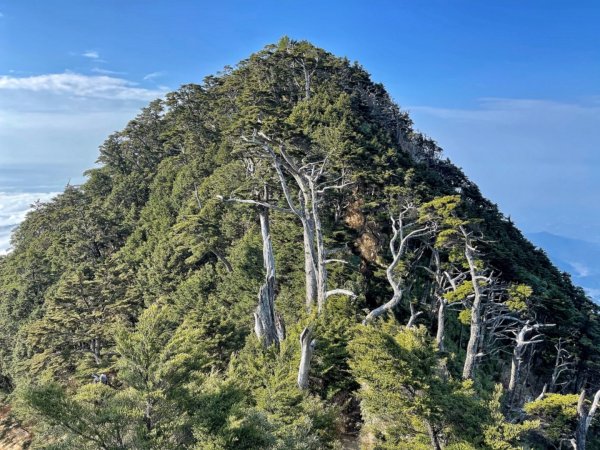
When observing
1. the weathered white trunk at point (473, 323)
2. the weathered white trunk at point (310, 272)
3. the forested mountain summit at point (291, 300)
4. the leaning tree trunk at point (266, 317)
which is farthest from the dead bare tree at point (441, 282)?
the leaning tree trunk at point (266, 317)

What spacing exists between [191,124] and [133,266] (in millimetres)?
18603

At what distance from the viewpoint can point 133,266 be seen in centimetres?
3741

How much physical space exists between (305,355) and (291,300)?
328 inches

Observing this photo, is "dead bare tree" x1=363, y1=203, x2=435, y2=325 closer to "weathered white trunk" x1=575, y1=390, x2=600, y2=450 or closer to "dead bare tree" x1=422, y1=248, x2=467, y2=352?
"dead bare tree" x1=422, y1=248, x2=467, y2=352

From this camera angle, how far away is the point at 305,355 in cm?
1819

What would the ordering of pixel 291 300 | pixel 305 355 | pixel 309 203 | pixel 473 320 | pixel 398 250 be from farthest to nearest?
pixel 291 300
pixel 398 250
pixel 309 203
pixel 473 320
pixel 305 355

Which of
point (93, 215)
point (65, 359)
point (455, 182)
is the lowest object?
point (65, 359)

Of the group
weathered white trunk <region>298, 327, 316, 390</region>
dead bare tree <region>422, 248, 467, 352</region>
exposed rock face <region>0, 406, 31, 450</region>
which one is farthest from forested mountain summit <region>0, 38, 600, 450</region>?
exposed rock face <region>0, 406, 31, 450</region>

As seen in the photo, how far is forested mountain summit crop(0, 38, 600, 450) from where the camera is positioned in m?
11.9

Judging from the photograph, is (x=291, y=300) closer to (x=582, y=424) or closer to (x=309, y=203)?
(x=309, y=203)

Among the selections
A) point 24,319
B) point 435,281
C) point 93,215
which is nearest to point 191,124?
point 93,215

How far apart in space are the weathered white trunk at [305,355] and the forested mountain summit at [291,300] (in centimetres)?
8

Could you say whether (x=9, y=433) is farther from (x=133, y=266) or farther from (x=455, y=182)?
(x=455, y=182)

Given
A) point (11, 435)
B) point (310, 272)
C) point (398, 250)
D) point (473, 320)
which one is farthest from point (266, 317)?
point (11, 435)
